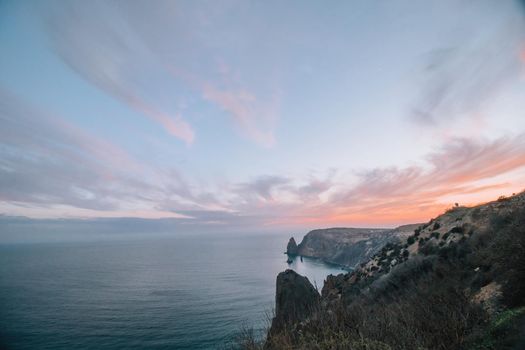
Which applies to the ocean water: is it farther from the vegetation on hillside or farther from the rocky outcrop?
the rocky outcrop

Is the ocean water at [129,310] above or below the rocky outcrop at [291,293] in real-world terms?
below

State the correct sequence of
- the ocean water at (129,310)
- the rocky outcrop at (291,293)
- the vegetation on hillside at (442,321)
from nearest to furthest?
the vegetation on hillside at (442,321) → the rocky outcrop at (291,293) → the ocean water at (129,310)

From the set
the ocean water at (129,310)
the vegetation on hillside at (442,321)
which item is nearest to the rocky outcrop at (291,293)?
the ocean water at (129,310)

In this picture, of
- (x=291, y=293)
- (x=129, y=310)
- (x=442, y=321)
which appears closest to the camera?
(x=442, y=321)

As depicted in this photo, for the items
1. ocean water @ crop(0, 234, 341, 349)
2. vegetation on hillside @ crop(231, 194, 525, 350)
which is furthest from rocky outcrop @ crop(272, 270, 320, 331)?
vegetation on hillside @ crop(231, 194, 525, 350)

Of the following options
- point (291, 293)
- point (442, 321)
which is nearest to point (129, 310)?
point (291, 293)

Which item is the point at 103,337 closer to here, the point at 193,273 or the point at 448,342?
the point at 448,342

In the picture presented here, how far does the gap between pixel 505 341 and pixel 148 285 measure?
109848 millimetres

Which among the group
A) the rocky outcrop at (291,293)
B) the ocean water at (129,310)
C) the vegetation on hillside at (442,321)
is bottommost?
the ocean water at (129,310)

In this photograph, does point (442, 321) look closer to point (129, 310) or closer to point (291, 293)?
point (291, 293)

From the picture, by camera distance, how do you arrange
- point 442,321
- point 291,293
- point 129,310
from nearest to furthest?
point 442,321 < point 291,293 < point 129,310

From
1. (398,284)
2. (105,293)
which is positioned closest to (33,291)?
(105,293)

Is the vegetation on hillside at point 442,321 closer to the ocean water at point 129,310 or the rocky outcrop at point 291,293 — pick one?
the ocean water at point 129,310

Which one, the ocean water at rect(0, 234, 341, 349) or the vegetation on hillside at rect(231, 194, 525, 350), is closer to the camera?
the vegetation on hillside at rect(231, 194, 525, 350)
